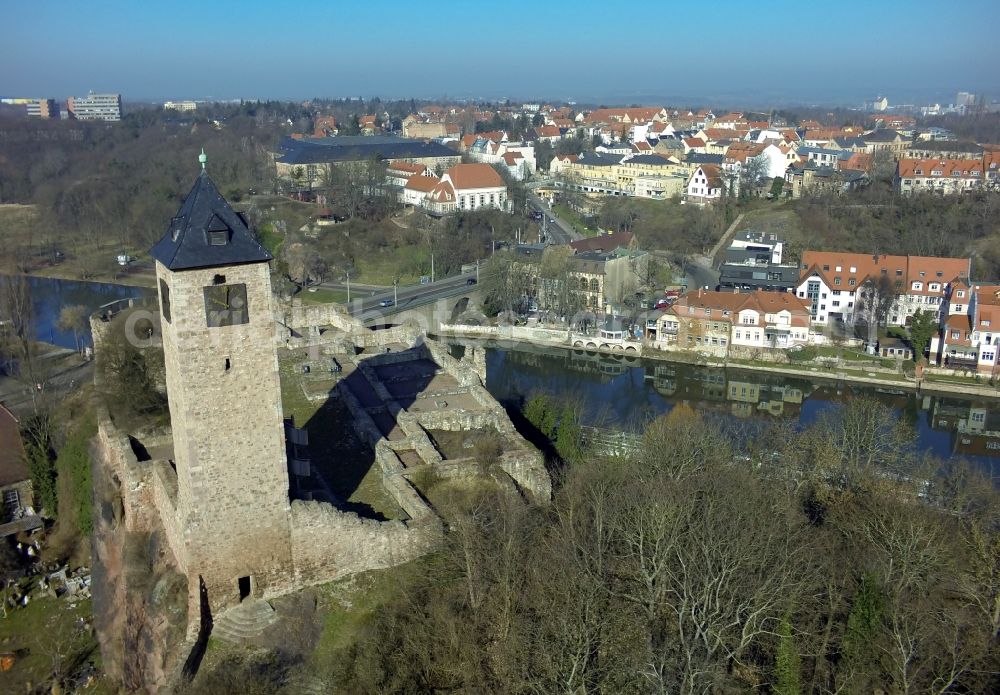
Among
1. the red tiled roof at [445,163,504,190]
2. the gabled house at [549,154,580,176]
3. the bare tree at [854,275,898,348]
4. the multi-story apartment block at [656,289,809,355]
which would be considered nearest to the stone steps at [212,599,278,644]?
the multi-story apartment block at [656,289,809,355]

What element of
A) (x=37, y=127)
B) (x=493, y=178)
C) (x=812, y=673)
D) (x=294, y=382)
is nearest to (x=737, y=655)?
(x=812, y=673)

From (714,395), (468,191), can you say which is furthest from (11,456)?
(468,191)

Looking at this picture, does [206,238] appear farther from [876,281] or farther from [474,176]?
[474,176]

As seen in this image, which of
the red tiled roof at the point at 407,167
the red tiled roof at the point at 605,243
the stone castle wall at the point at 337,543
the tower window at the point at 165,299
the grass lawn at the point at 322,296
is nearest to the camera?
the tower window at the point at 165,299

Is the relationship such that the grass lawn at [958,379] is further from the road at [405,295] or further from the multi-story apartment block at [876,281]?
the road at [405,295]

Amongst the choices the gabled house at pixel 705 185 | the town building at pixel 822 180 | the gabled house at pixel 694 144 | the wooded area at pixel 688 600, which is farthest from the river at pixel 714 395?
the gabled house at pixel 694 144

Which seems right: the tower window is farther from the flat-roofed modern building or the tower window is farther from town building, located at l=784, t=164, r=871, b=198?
the flat-roofed modern building
